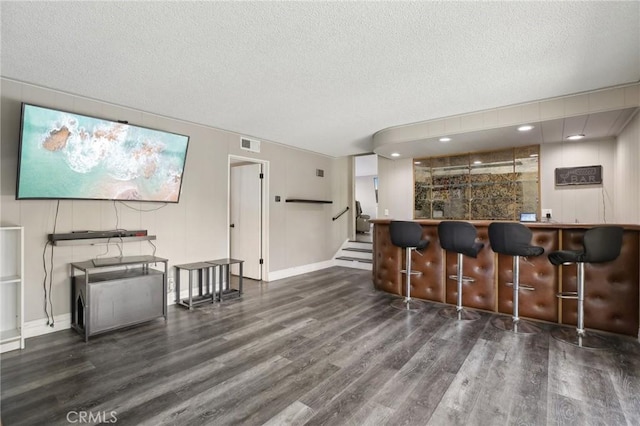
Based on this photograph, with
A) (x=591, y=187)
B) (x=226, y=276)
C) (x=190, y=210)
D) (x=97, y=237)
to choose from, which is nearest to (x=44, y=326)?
(x=97, y=237)

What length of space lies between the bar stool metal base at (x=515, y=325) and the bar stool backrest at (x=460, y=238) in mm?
801

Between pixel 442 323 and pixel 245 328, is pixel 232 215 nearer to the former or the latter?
pixel 245 328

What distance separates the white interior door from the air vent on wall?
37cm

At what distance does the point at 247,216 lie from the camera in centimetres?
594

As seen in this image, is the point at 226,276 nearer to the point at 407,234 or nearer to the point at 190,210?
the point at 190,210

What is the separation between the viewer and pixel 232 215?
623 centimetres

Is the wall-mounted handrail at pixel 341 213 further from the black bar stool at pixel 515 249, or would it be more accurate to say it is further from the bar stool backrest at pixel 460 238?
the black bar stool at pixel 515 249

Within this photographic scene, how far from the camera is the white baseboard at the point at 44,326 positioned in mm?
3146

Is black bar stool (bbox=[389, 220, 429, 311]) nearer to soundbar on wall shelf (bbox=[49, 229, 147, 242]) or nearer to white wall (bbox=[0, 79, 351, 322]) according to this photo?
white wall (bbox=[0, 79, 351, 322])

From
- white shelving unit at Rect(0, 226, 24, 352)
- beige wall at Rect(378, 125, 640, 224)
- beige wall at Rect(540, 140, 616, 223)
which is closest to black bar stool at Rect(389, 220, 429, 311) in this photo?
beige wall at Rect(378, 125, 640, 224)

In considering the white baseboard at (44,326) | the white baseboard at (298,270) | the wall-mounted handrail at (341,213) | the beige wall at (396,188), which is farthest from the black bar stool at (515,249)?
the white baseboard at (44,326)

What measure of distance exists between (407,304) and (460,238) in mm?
1167

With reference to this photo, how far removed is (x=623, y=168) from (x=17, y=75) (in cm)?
711

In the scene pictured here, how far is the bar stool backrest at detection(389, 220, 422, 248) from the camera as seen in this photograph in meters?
4.02
